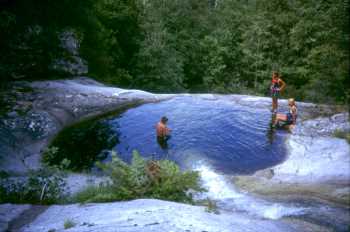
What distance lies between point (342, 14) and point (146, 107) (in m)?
13.9

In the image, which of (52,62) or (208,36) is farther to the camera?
(208,36)

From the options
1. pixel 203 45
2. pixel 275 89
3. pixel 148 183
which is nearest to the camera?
pixel 148 183

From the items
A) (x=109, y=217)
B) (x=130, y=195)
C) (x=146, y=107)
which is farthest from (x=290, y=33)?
(x=109, y=217)

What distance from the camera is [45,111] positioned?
13867 mm

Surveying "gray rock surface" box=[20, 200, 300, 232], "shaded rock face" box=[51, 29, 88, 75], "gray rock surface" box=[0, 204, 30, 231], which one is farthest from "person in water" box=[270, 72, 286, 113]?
"gray rock surface" box=[0, 204, 30, 231]

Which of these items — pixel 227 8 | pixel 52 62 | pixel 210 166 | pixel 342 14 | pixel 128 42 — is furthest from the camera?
pixel 227 8

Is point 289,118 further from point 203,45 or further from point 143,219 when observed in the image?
point 203,45

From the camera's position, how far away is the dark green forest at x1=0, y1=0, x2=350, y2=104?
1722 centimetres

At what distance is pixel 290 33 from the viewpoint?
79.5ft

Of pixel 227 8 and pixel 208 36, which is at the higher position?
pixel 227 8

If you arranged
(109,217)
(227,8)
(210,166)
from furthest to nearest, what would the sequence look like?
1. (227,8)
2. (210,166)
3. (109,217)

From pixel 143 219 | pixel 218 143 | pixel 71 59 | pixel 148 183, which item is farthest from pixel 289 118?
pixel 71 59

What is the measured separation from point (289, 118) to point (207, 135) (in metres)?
2.96

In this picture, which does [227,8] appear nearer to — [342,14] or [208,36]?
[208,36]
